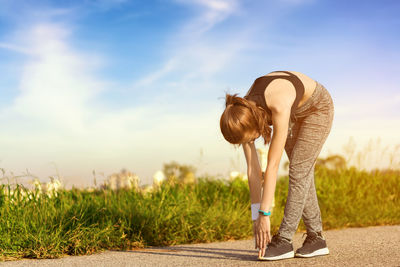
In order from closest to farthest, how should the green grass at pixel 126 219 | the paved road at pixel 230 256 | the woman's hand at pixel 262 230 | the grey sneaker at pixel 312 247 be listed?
the woman's hand at pixel 262 230 < the paved road at pixel 230 256 < the grey sneaker at pixel 312 247 < the green grass at pixel 126 219

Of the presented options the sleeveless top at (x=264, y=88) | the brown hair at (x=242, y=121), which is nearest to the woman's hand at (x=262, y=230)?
the brown hair at (x=242, y=121)

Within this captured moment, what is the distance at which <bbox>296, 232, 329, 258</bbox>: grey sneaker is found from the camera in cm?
402

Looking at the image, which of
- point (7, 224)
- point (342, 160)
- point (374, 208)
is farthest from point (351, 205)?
point (7, 224)

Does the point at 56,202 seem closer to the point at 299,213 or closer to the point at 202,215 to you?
the point at 202,215

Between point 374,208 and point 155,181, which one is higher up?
point 155,181

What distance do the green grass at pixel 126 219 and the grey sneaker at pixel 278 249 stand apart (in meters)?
1.62

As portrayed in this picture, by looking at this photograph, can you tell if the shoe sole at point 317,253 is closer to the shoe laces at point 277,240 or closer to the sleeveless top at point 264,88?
the shoe laces at point 277,240

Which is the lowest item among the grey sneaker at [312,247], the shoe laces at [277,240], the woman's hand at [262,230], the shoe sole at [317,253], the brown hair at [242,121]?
the shoe sole at [317,253]

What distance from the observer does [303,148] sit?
152 inches

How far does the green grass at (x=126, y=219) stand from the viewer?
464 centimetres

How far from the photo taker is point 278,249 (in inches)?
149

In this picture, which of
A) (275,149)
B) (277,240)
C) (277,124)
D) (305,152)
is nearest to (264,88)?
(277,124)

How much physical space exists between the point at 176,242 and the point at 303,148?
2.20 m

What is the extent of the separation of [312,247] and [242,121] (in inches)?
60.4
